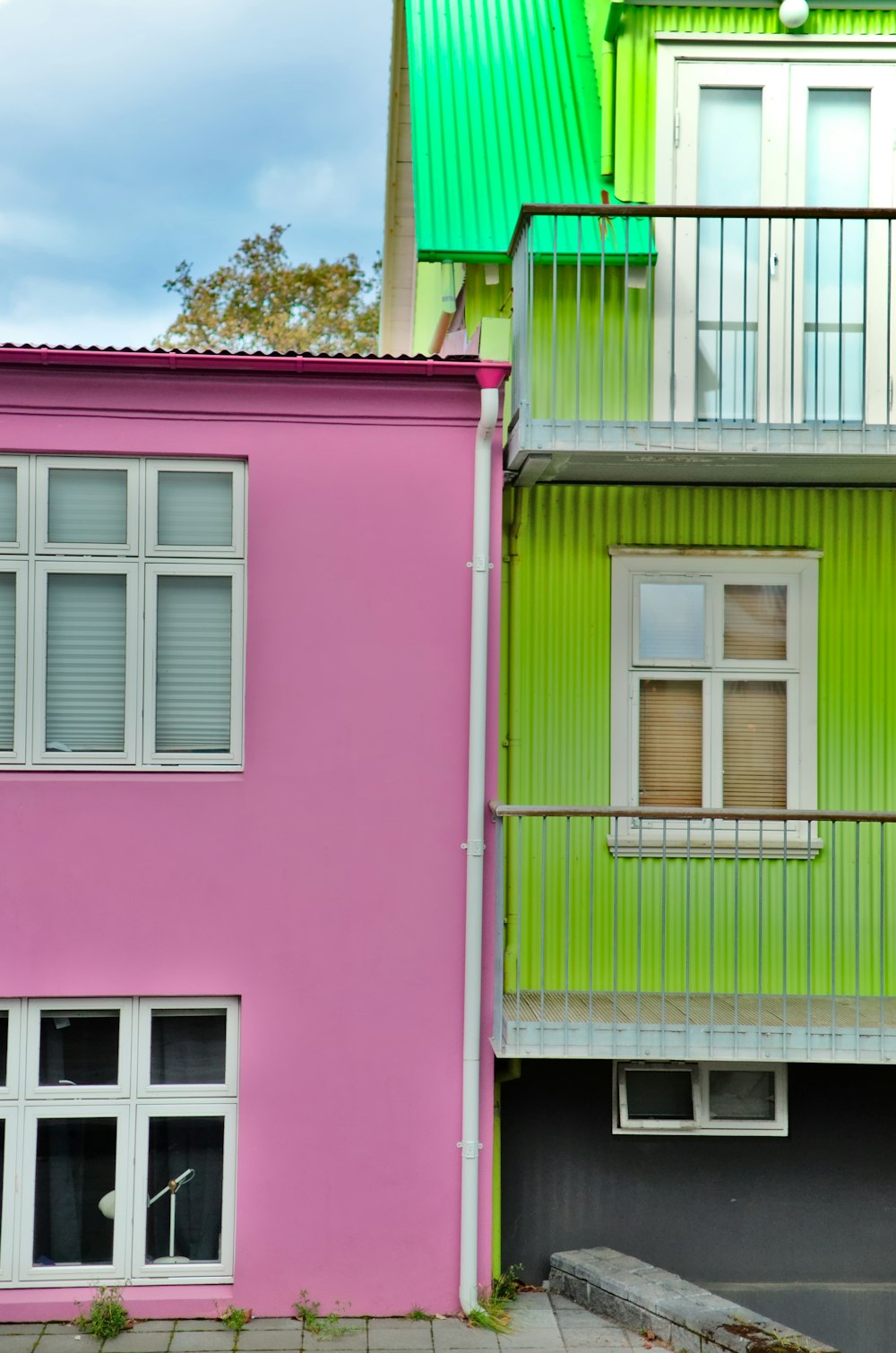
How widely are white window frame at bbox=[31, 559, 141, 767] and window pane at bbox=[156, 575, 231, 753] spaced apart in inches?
5.4

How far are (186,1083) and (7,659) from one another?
8.43 ft

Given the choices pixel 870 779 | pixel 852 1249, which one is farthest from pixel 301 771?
pixel 852 1249

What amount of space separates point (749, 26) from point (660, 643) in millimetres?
4141

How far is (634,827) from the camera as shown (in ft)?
26.9

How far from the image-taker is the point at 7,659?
7.33 meters

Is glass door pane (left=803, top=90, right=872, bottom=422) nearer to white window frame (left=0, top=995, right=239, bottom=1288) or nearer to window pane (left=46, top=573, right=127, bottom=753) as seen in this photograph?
window pane (left=46, top=573, right=127, bottom=753)

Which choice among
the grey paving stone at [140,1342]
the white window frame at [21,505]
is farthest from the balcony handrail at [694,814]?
the grey paving stone at [140,1342]

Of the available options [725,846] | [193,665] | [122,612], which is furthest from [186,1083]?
[725,846]

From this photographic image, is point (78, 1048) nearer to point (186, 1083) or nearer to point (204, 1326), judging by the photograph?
point (186, 1083)

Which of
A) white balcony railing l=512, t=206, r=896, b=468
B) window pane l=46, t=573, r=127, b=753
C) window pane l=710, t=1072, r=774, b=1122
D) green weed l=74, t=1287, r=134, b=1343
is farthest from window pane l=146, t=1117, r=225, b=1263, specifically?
white balcony railing l=512, t=206, r=896, b=468

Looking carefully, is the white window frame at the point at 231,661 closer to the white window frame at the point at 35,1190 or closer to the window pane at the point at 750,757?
the white window frame at the point at 35,1190

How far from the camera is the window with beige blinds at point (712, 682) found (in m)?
8.31

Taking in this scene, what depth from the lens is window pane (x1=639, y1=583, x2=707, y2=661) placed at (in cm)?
838

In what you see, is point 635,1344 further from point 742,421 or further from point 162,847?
point 742,421
